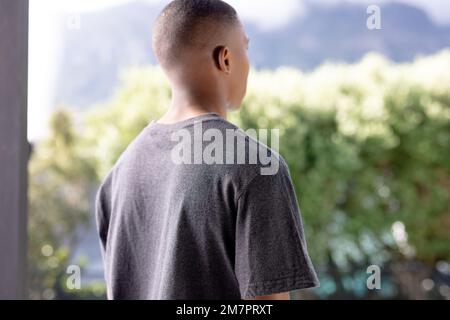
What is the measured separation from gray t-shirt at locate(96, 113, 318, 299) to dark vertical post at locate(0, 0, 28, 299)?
0.50 metres

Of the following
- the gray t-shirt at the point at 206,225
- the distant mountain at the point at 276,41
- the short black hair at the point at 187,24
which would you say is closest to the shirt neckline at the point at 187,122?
the gray t-shirt at the point at 206,225

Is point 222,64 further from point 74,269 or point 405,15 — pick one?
point 405,15

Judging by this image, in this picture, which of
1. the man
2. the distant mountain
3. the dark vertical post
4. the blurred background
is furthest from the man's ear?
the distant mountain

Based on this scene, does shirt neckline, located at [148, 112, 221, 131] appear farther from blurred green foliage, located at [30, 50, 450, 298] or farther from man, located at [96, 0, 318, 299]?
blurred green foliage, located at [30, 50, 450, 298]

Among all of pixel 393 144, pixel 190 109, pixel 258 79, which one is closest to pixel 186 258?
pixel 190 109

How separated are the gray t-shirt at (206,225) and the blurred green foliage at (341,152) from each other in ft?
9.60

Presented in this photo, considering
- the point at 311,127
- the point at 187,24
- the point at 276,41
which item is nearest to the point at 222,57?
the point at 187,24

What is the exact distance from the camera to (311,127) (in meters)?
4.27

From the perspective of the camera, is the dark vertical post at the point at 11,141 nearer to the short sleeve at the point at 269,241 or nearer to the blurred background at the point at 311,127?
the short sleeve at the point at 269,241

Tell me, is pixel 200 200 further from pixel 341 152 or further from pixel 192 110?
pixel 341 152

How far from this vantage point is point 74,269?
1.65 meters

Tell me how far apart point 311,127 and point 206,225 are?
10.8ft

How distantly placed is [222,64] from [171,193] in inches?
9.1

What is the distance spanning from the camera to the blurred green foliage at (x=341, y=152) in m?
4.23
